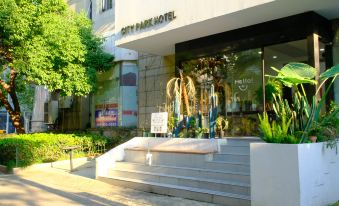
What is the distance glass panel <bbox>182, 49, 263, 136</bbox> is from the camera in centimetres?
1141

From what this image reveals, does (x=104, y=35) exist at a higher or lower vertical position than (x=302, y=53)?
higher

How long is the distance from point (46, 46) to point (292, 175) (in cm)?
1009

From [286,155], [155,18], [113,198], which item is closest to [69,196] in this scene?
[113,198]

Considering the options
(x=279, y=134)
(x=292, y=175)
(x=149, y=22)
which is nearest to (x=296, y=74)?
(x=279, y=134)

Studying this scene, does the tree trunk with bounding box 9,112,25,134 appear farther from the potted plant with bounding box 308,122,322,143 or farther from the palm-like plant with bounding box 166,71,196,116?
the potted plant with bounding box 308,122,322,143

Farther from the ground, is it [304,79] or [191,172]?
[304,79]

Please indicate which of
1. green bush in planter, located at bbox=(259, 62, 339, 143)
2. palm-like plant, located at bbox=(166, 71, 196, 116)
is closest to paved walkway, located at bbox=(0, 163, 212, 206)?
green bush in planter, located at bbox=(259, 62, 339, 143)

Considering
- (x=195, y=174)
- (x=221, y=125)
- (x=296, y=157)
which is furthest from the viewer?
(x=221, y=125)

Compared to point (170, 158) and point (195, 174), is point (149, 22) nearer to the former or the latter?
point (170, 158)

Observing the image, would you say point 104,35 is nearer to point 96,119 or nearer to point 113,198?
point 96,119

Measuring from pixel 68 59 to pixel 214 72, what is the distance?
5.54 meters

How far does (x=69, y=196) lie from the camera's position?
813 cm

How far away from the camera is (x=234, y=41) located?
36.9ft

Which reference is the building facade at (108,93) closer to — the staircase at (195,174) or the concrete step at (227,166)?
the staircase at (195,174)
